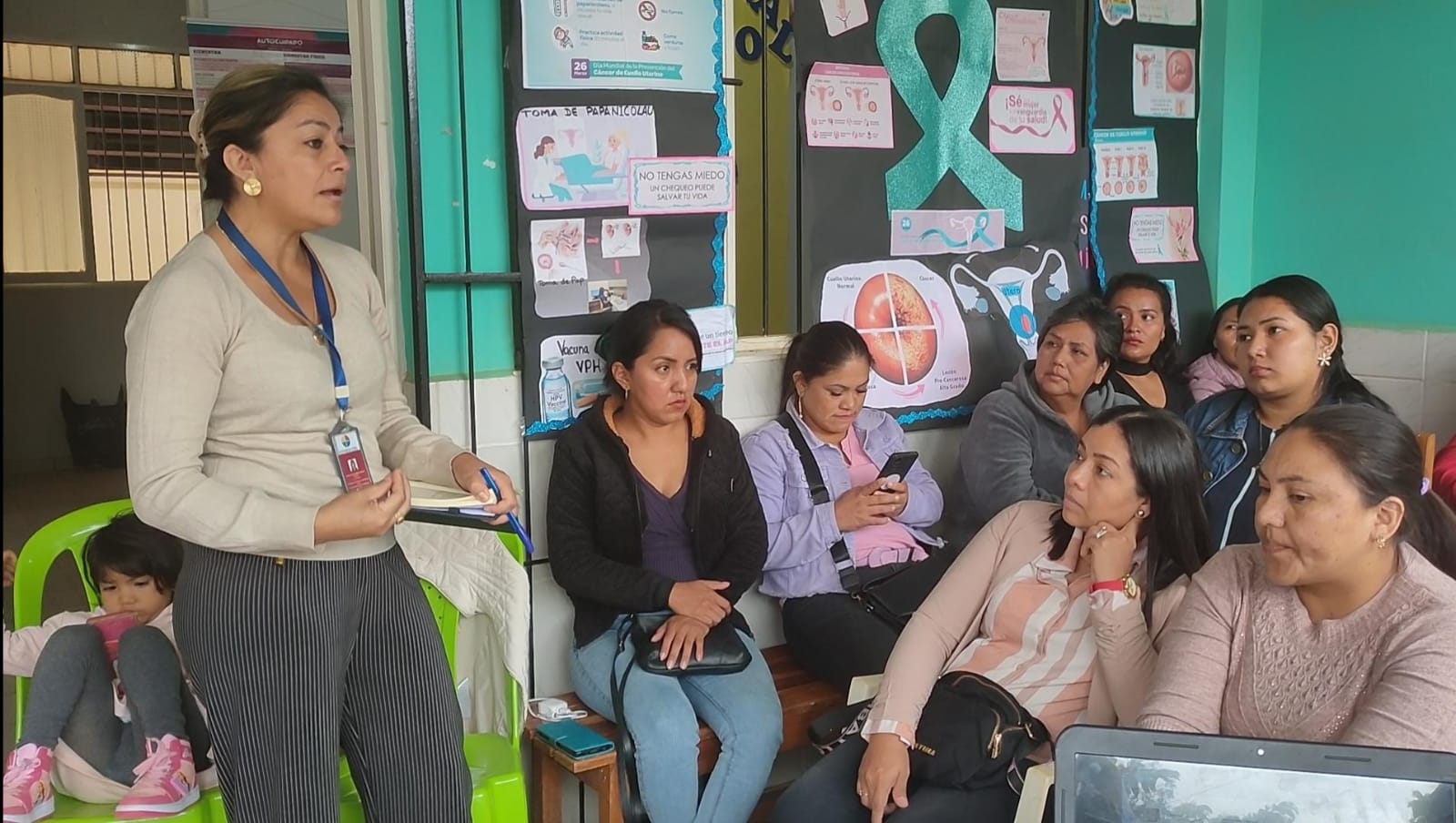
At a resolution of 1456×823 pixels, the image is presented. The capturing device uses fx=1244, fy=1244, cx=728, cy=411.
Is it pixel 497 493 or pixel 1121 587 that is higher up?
pixel 497 493

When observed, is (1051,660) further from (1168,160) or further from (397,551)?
(1168,160)

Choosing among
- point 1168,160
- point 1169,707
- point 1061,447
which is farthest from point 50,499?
point 1169,707

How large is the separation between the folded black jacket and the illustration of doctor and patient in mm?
460

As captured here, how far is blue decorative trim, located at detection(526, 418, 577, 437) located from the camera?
2.69 meters

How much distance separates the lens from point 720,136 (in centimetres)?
287

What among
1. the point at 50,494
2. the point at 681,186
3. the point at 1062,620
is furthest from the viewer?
the point at 50,494

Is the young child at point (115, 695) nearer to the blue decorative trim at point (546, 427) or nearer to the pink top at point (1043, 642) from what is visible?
the blue decorative trim at point (546, 427)

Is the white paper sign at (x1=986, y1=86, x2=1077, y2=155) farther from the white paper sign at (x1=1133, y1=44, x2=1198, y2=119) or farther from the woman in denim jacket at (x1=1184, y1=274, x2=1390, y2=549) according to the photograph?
the woman in denim jacket at (x1=1184, y1=274, x2=1390, y2=549)

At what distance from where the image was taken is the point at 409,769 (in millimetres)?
1852

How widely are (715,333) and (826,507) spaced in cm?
48

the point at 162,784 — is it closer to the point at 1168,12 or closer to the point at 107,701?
the point at 107,701

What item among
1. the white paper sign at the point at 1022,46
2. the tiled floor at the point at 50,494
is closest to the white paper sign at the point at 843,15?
the white paper sign at the point at 1022,46

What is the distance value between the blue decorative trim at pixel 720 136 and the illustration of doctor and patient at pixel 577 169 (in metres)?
0.26

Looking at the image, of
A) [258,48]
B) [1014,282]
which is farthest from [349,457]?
[258,48]
